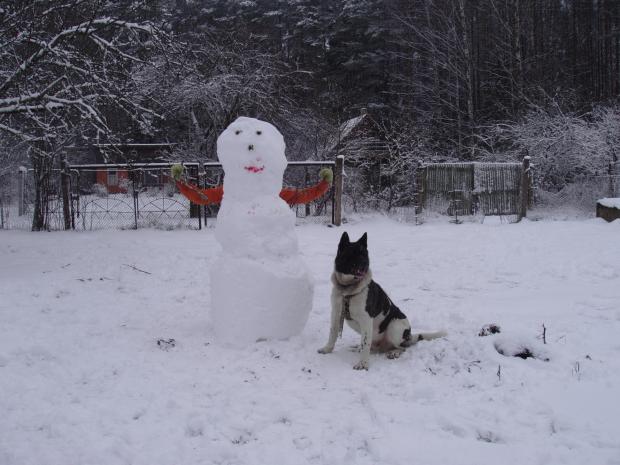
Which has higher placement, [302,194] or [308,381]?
[302,194]

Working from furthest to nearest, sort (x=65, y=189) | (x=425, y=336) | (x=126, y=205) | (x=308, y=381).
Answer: (x=126, y=205) → (x=65, y=189) → (x=425, y=336) → (x=308, y=381)

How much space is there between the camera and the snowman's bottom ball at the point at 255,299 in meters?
4.68

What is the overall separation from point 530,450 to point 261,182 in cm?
334

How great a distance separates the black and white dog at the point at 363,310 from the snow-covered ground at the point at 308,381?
6.0 inches

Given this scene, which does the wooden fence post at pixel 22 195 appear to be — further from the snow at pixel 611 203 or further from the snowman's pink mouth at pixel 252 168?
the snow at pixel 611 203

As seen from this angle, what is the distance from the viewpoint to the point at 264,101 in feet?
57.7

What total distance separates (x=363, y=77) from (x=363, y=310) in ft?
82.3

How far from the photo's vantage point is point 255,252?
4809mm

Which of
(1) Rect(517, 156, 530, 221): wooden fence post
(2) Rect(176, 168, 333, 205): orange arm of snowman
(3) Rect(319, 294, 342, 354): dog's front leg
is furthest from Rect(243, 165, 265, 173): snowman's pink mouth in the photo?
(1) Rect(517, 156, 530, 221): wooden fence post

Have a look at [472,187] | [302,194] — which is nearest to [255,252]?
[302,194]

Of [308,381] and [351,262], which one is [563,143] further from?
[308,381]

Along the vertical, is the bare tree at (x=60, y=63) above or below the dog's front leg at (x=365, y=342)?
above

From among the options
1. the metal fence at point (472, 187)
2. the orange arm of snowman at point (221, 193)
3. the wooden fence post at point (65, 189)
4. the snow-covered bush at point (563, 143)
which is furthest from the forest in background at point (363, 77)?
the orange arm of snowman at point (221, 193)

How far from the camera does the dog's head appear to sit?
426 cm
